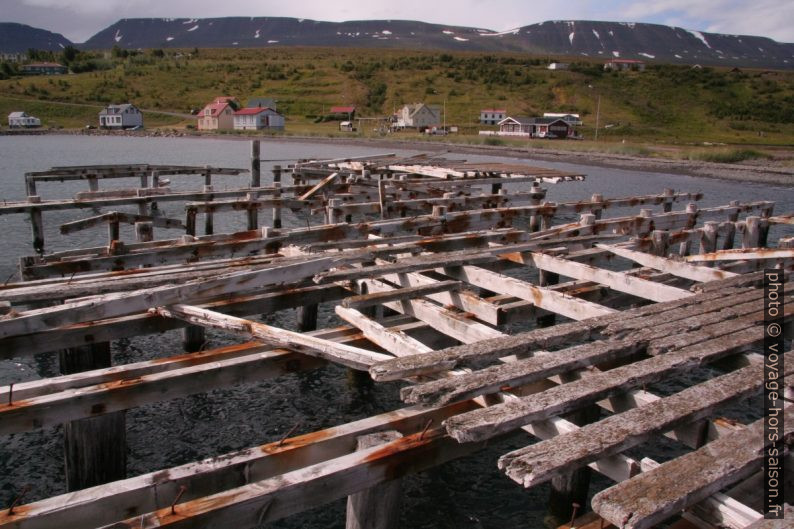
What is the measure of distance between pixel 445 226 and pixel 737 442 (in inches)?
367

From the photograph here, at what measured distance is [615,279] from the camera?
8.55 meters

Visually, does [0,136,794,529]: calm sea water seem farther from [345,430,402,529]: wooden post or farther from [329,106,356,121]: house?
[329,106,356,121]: house

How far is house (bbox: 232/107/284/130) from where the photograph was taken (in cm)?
11475

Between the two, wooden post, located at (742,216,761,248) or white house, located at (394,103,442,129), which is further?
white house, located at (394,103,442,129)

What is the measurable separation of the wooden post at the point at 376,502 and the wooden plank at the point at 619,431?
3.24ft

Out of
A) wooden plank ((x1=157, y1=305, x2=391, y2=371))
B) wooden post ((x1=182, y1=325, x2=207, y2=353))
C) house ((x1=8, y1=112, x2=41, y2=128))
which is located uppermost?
house ((x1=8, y1=112, x2=41, y2=128))

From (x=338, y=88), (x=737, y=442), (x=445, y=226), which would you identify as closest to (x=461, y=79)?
(x=338, y=88)

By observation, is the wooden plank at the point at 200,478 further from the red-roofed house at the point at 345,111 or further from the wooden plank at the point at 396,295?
the red-roofed house at the point at 345,111

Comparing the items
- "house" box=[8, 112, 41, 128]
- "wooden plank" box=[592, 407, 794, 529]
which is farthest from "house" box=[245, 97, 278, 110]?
"wooden plank" box=[592, 407, 794, 529]

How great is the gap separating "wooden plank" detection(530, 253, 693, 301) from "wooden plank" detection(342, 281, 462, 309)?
2192 mm

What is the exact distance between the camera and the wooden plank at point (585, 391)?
4090 mm

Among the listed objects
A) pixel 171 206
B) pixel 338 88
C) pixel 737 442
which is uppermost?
pixel 338 88

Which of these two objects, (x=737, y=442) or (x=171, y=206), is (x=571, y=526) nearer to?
(x=737, y=442)

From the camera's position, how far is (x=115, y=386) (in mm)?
5332
